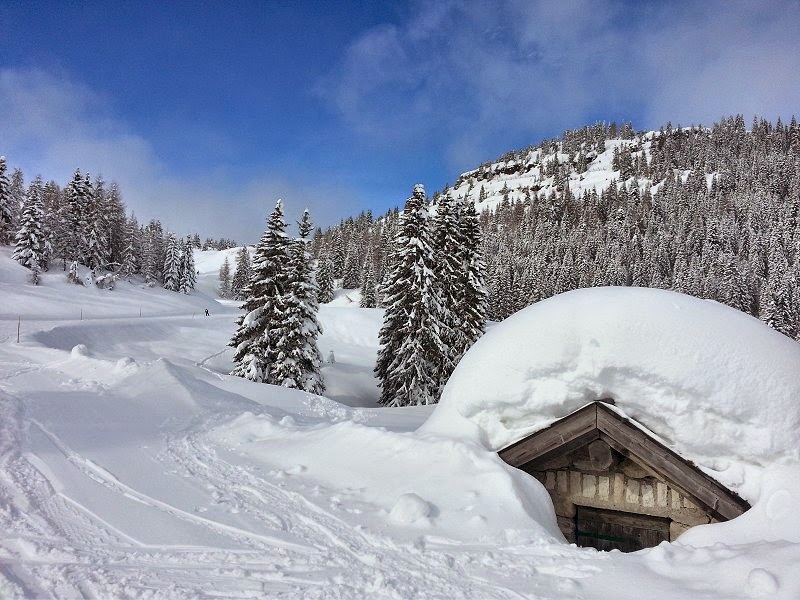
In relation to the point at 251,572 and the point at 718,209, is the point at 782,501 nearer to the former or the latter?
the point at 251,572

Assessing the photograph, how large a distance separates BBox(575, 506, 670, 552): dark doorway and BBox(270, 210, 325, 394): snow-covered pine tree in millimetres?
17606

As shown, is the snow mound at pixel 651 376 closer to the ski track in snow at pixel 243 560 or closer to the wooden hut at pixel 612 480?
the wooden hut at pixel 612 480

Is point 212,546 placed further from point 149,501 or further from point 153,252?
point 153,252

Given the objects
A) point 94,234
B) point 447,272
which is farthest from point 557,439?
point 94,234

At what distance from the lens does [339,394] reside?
28891mm

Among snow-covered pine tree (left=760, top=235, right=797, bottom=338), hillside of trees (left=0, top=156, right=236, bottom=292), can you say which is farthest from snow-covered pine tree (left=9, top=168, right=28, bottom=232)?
snow-covered pine tree (left=760, top=235, right=797, bottom=338)

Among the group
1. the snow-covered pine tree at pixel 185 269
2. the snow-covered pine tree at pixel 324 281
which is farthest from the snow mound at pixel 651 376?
the snow-covered pine tree at pixel 185 269

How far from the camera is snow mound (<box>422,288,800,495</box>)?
13.1 ft

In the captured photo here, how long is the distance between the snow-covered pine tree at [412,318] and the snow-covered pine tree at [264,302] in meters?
5.77

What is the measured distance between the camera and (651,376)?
4336 millimetres

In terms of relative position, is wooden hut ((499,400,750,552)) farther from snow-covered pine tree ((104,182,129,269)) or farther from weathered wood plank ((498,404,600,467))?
snow-covered pine tree ((104,182,129,269))

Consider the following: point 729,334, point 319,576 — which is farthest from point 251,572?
point 729,334

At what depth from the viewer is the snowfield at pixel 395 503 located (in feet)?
9.86

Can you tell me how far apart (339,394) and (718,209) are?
410 ft
